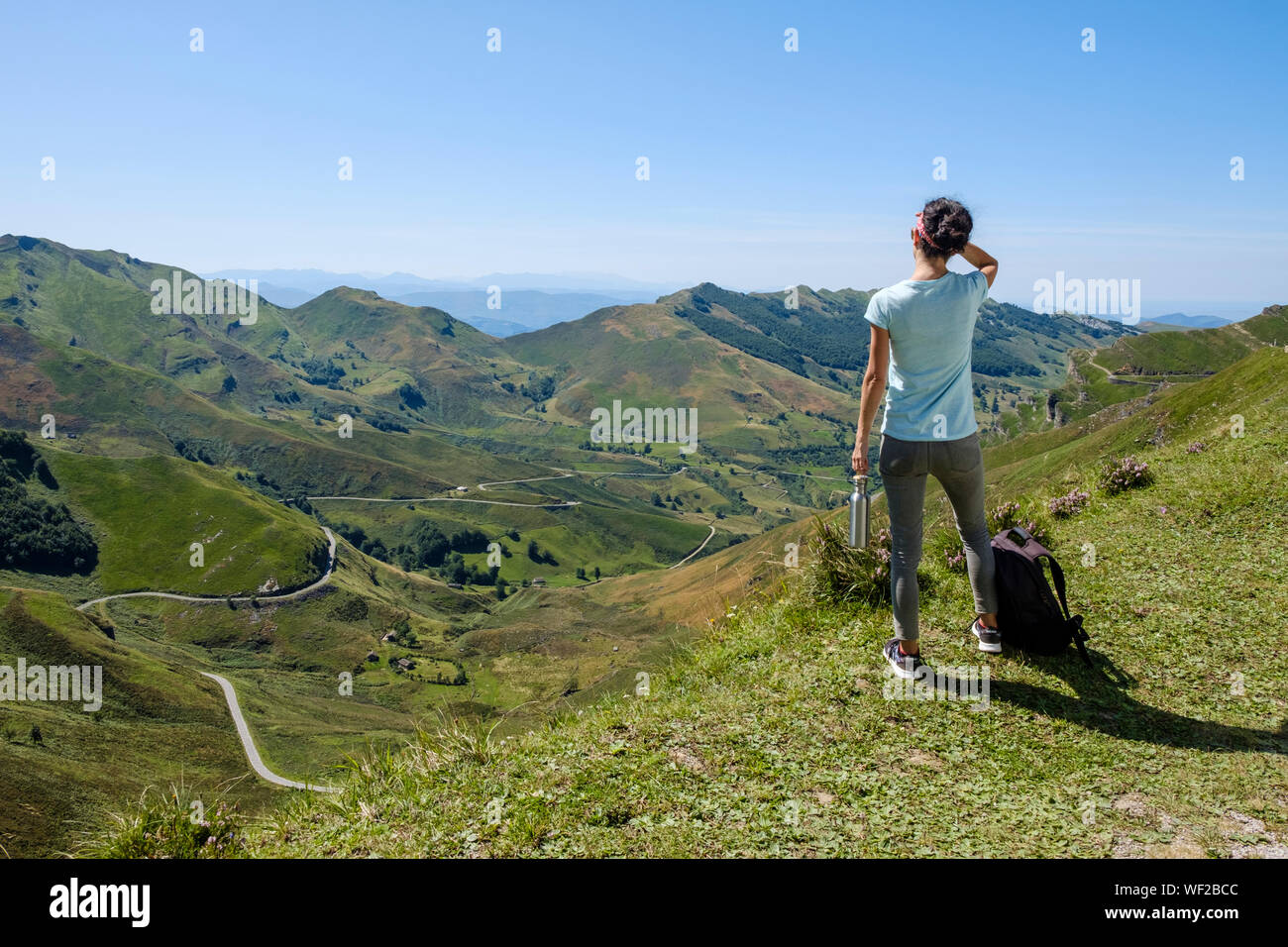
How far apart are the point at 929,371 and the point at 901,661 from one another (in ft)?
10.7

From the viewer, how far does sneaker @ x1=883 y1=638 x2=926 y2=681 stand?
8.38m

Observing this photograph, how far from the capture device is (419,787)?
273 inches

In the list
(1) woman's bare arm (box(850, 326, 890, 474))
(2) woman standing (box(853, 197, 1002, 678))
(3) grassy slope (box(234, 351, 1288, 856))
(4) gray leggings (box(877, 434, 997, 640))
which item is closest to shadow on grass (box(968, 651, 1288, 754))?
(3) grassy slope (box(234, 351, 1288, 856))

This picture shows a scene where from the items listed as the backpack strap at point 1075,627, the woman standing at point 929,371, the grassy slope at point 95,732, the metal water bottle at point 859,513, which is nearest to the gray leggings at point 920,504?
the woman standing at point 929,371

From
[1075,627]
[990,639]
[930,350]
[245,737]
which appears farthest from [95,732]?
[930,350]

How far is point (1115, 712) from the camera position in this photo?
7.60 metres

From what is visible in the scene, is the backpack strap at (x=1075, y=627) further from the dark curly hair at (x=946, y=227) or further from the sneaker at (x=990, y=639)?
the dark curly hair at (x=946, y=227)

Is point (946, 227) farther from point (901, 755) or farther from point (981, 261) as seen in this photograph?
point (901, 755)

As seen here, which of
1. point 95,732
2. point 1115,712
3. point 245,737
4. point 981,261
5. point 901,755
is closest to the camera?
point 901,755

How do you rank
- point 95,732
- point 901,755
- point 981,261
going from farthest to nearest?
point 95,732 → point 981,261 → point 901,755

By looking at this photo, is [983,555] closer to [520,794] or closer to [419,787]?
[520,794]

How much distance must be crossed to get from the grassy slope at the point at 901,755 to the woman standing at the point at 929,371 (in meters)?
2.09

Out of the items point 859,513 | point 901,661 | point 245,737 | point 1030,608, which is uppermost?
point 859,513

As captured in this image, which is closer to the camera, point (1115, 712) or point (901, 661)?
point (1115, 712)
